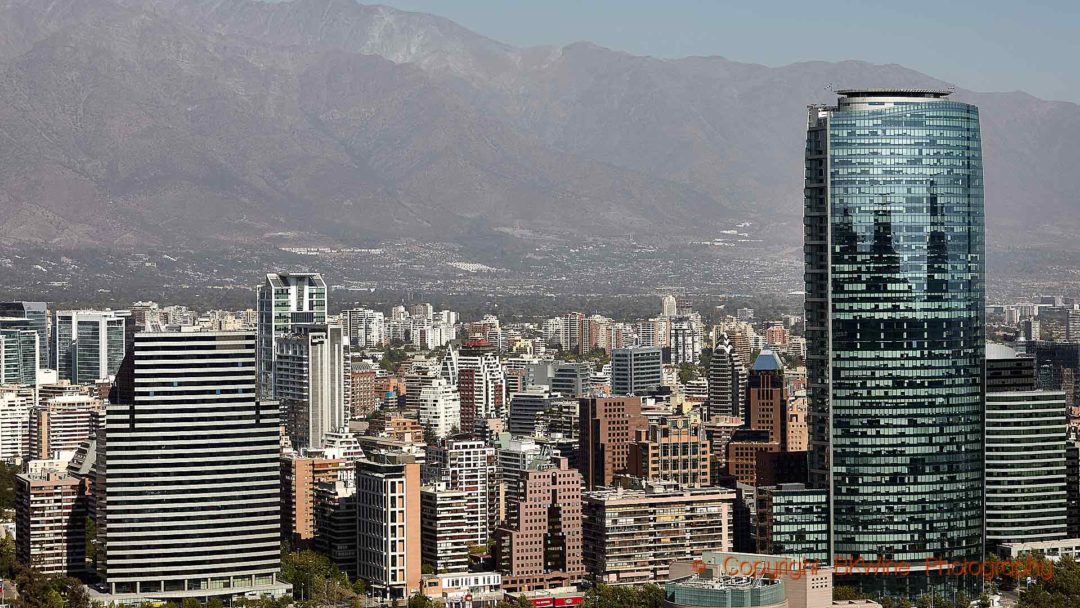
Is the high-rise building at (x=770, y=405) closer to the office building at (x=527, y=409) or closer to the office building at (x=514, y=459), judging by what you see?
the office building at (x=514, y=459)

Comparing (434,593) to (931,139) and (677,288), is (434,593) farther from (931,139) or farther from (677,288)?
(677,288)

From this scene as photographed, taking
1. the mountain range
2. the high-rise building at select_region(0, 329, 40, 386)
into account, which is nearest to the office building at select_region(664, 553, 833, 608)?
the high-rise building at select_region(0, 329, 40, 386)

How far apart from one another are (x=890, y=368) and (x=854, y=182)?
3.90m

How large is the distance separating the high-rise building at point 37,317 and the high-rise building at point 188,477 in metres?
50.5

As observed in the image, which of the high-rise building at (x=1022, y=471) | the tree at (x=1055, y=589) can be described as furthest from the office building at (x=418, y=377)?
the tree at (x=1055, y=589)

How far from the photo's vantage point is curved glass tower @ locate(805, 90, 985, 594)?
44312 millimetres

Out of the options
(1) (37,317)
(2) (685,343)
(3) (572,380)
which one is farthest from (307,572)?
(2) (685,343)

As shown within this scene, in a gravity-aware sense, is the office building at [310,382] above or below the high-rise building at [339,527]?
above

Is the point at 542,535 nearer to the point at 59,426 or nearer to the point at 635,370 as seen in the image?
the point at 59,426

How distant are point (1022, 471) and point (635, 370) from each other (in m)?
38.7

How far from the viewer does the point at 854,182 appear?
44.8 meters

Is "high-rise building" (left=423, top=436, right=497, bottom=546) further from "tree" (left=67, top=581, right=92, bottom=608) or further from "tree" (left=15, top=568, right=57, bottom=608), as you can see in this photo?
"tree" (left=15, top=568, right=57, bottom=608)

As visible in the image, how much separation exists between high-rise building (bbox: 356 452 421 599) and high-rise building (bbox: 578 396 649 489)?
10685 millimetres

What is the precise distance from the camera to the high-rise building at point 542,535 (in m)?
45.6
